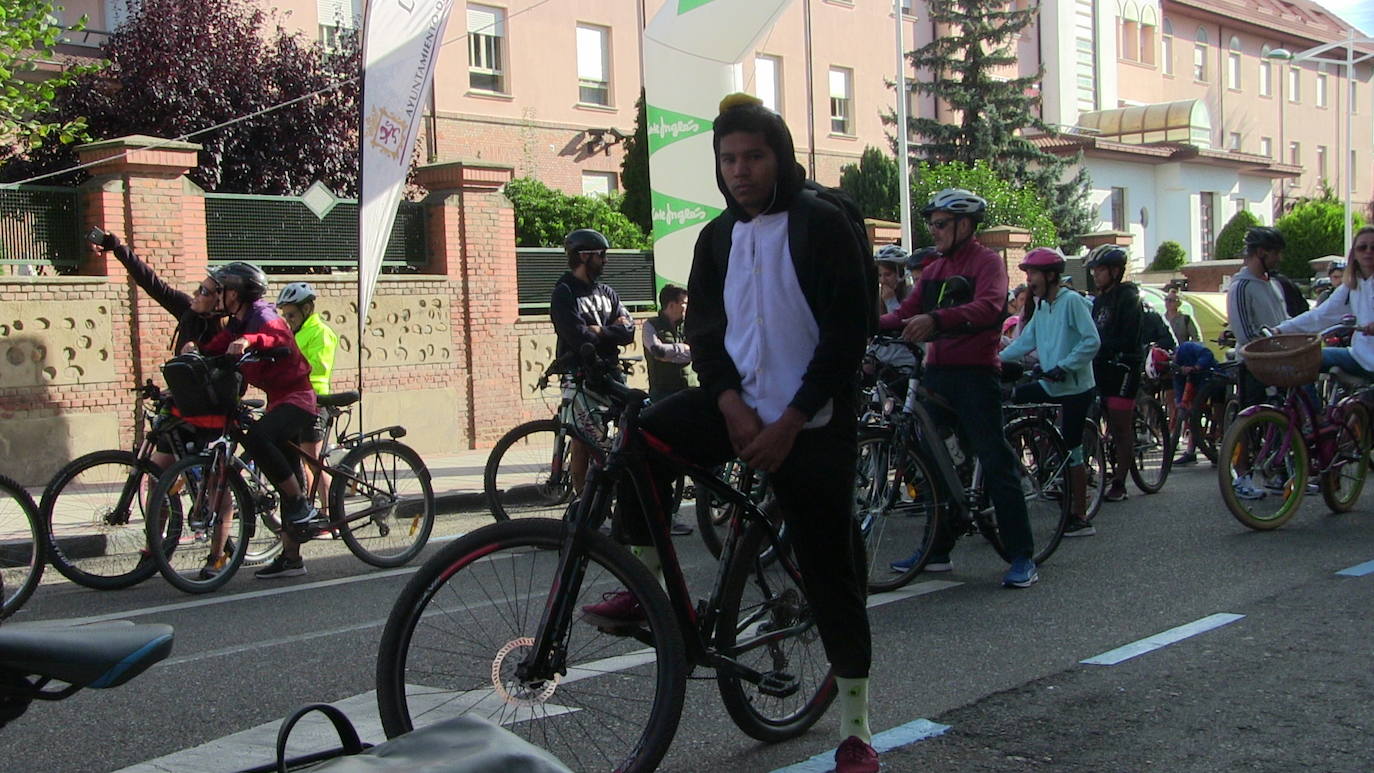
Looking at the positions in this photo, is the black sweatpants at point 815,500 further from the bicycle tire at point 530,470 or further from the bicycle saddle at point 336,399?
the bicycle saddle at point 336,399

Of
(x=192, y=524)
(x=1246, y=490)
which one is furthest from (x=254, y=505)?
(x=1246, y=490)

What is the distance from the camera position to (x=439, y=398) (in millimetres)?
16031

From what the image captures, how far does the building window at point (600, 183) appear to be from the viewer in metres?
30.3

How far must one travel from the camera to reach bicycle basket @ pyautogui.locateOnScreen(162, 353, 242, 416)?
774 centimetres

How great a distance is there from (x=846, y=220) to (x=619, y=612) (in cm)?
127

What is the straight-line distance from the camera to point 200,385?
777 centimetres

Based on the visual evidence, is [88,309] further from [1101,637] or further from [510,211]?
[1101,637]

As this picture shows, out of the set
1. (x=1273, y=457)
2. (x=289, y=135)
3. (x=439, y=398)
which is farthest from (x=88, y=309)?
(x=1273, y=457)

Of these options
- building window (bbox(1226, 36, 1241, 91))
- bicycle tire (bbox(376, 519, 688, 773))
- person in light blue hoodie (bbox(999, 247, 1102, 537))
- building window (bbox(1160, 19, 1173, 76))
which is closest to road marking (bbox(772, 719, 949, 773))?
bicycle tire (bbox(376, 519, 688, 773))

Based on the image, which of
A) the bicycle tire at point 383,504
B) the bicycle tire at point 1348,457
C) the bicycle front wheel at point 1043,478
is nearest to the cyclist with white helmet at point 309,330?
the bicycle tire at point 383,504

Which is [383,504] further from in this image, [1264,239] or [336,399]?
[1264,239]

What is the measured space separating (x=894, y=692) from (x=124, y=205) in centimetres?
1079

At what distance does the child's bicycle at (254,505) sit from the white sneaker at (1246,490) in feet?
16.5

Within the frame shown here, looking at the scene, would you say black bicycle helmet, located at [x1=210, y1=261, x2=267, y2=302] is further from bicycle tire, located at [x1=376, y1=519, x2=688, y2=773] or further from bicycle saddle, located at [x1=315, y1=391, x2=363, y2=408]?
bicycle tire, located at [x1=376, y1=519, x2=688, y2=773]
